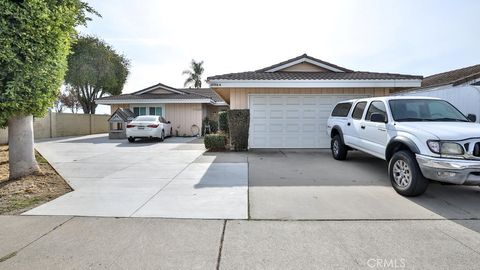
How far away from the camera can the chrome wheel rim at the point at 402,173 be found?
17.0 ft

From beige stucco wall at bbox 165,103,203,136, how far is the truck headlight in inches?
690

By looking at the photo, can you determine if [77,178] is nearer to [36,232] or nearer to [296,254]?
[36,232]

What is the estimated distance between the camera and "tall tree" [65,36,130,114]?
26469 millimetres

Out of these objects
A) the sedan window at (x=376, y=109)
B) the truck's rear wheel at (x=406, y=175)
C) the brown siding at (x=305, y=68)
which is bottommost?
the truck's rear wheel at (x=406, y=175)

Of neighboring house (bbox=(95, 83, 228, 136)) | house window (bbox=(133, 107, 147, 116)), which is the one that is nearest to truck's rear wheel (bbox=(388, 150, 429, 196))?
neighboring house (bbox=(95, 83, 228, 136))

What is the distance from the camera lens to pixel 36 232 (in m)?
3.78

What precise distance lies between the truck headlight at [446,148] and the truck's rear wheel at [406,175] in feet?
1.35

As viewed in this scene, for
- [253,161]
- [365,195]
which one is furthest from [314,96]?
[365,195]

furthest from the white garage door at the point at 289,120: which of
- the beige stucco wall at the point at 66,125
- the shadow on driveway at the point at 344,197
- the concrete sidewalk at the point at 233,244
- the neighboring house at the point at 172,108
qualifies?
the beige stucco wall at the point at 66,125

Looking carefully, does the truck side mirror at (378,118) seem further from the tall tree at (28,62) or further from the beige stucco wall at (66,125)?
the beige stucco wall at (66,125)

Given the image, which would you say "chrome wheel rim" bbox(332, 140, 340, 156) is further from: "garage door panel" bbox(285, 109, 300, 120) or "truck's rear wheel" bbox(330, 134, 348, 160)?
"garage door panel" bbox(285, 109, 300, 120)

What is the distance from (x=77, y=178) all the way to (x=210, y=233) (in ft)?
14.9

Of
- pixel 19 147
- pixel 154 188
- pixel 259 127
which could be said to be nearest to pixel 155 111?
pixel 259 127

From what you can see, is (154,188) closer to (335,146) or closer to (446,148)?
(446,148)
